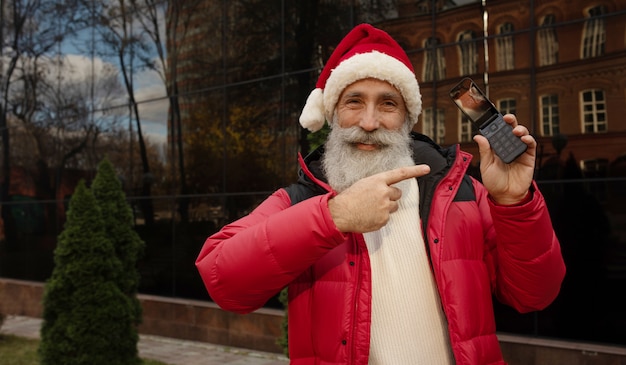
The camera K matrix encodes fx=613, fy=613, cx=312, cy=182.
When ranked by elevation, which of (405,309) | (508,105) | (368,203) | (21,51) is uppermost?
(21,51)

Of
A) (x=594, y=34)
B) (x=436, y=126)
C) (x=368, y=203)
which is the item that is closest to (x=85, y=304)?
(x=436, y=126)

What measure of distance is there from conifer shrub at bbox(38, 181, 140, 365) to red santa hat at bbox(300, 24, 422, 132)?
5.49 m

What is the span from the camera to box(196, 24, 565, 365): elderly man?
173cm

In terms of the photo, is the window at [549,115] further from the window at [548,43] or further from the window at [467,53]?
the window at [467,53]

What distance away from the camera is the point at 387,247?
2014 mm

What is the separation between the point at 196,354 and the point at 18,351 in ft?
9.70

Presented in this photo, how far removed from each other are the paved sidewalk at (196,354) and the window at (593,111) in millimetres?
5003

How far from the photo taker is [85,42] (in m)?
12.9

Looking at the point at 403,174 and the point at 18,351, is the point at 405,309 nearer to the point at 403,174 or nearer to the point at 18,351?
the point at 403,174

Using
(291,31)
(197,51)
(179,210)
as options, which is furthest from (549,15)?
(179,210)

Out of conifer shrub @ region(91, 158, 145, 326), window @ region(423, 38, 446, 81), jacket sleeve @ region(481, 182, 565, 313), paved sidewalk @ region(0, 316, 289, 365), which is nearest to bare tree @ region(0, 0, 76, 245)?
paved sidewalk @ region(0, 316, 289, 365)

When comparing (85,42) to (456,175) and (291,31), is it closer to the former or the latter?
(291,31)

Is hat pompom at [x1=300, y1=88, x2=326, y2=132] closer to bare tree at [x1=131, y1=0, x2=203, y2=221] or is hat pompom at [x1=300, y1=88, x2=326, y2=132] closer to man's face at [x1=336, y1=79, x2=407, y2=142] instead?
man's face at [x1=336, y1=79, x2=407, y2=142]

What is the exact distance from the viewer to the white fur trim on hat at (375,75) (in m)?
2.18
